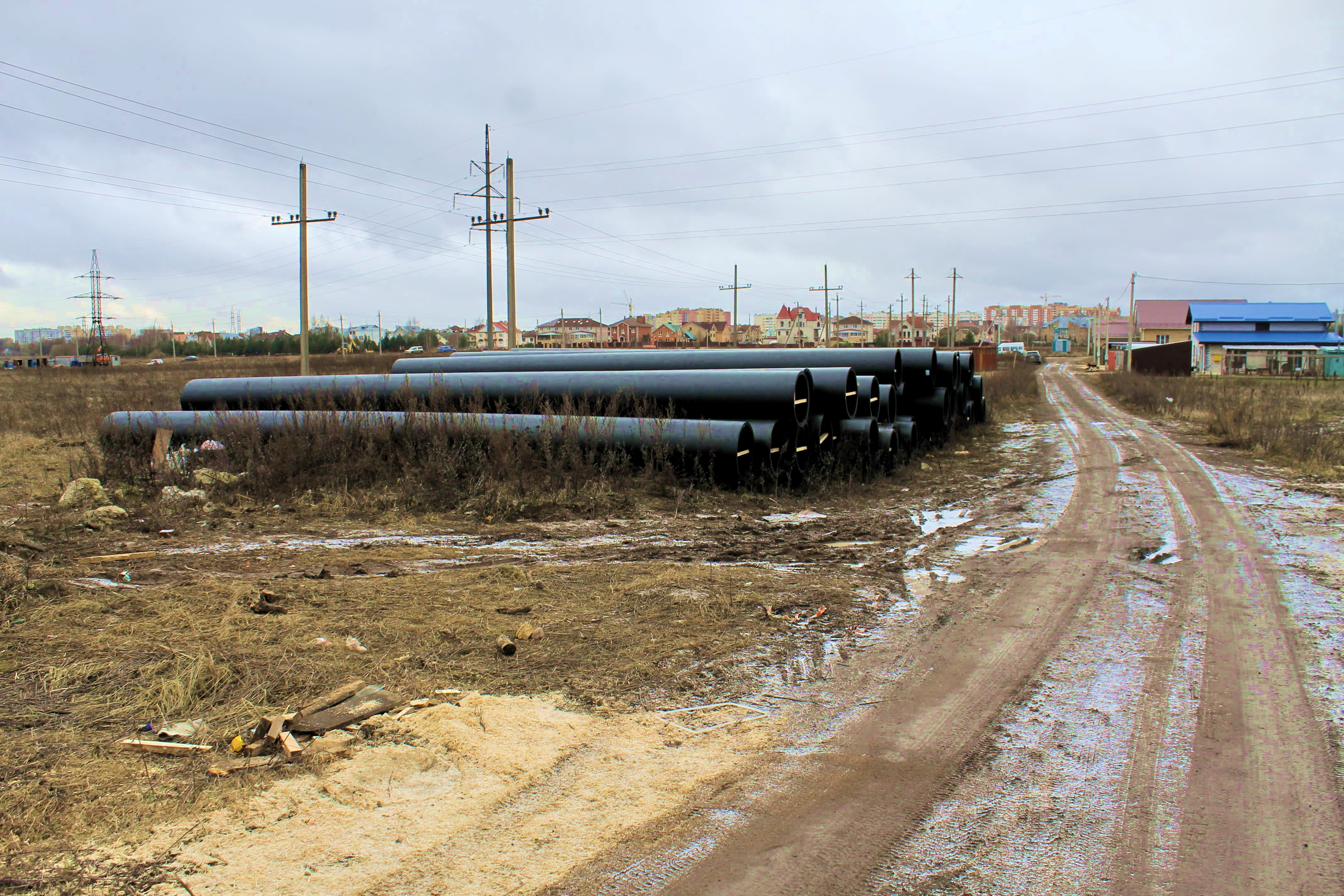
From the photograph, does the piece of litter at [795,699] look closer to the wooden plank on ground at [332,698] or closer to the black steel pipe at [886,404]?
the wooden plank on ground at [332,698]

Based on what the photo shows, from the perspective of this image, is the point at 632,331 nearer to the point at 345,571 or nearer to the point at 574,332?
the point at 574,332

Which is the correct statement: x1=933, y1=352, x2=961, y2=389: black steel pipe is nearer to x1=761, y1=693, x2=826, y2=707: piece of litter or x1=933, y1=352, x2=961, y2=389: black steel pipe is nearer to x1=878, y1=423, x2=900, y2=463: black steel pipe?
x1=878, y1=423, x2=900, y2=463: black steel pipe

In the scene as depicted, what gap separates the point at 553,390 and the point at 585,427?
1.76 metres

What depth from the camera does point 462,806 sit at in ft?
11.0

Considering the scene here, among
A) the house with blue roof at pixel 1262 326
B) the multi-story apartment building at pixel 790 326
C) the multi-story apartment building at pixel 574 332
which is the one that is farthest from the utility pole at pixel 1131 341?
the multi-story apartment building at pixel 574 332

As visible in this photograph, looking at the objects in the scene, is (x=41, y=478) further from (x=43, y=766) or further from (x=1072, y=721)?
(x=1072, y=721)

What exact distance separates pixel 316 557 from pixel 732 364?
8.31 metres

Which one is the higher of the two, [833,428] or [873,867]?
[833,428]

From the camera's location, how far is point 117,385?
33.1 meters

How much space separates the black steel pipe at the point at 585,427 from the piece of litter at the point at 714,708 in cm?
625

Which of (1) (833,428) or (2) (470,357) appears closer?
(1) (833,428)

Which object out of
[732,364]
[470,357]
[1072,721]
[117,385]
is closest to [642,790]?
[1072,721]

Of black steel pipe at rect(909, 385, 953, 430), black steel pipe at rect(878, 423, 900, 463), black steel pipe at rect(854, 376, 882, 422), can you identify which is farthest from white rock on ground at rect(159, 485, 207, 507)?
black steel pipe at rect(909, 385, 953, 430)

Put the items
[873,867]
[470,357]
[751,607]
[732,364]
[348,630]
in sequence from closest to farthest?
[873,867]
[348,630]
[751,607]
[732,364]
[470,357]
